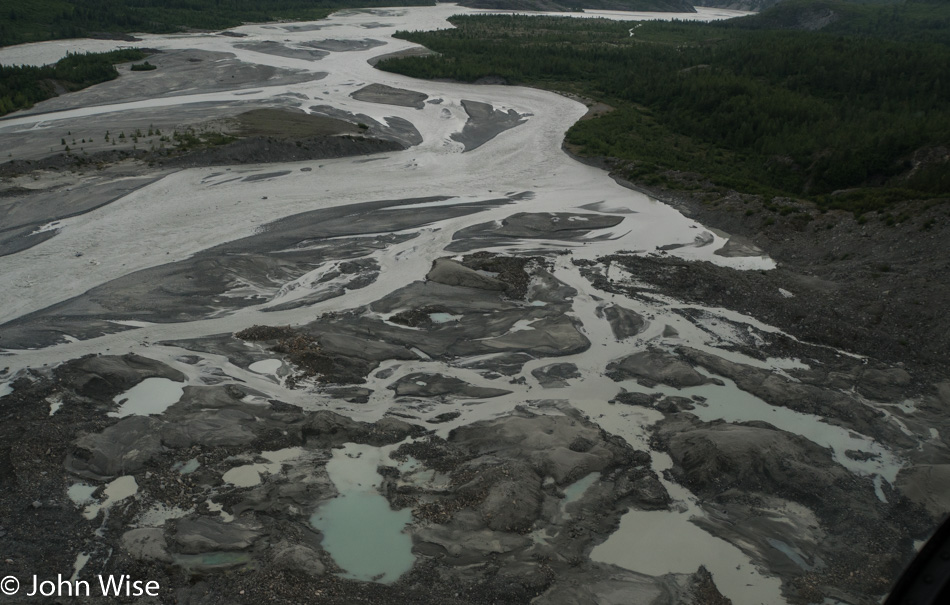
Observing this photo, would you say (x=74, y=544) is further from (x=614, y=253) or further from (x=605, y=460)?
(x=614, y=253)

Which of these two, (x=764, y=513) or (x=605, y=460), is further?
(x=605, y=460)

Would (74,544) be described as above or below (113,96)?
below

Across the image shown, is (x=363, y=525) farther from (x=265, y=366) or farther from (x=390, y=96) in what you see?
(x=390, y=96)

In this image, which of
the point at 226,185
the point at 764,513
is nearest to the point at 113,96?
the point at 226,185

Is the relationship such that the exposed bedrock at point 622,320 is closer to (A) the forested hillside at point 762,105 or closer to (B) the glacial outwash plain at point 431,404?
(B) the glacial outwash plain at point 431,404

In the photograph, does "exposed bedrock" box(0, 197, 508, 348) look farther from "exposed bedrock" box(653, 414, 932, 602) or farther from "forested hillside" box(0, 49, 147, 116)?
"forested hillside" box(0, 49, 147, 116)

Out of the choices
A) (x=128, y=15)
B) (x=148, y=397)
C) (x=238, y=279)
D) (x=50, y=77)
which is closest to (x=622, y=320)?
(x=238, y=279)
